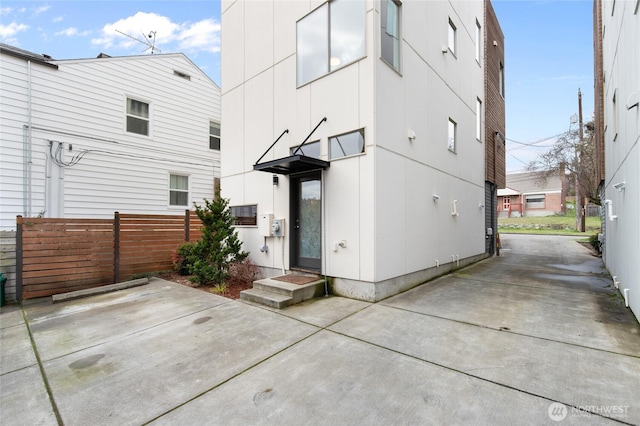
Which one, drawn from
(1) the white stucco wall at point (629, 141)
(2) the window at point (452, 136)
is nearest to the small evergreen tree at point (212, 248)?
(2) the window at point (452, 136)

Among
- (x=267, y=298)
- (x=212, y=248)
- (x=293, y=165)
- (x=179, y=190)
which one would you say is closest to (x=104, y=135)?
(x=179, y=190)

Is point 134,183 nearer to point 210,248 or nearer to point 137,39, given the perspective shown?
point 210,248

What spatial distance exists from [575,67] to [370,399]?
25410 millimetres

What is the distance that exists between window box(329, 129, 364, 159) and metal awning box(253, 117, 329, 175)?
0.96ft

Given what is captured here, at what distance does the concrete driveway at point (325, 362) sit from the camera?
2.18m

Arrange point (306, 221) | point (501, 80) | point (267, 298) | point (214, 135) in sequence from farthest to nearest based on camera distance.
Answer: point (501, 80) → point (214, 135) → point (306, 221) → point (267, 298)

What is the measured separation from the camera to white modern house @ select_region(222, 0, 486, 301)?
17.0 feet

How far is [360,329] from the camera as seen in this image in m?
3.79

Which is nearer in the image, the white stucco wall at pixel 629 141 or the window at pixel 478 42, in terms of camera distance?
the white stucco wall at pixel 629 141

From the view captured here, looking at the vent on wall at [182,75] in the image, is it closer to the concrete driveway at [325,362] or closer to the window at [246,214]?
the window at [246,214]

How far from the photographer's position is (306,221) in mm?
6176

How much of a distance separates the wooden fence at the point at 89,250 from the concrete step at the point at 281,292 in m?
3.43

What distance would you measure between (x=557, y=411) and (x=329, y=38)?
6.33 m

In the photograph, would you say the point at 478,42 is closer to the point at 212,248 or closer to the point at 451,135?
the point at 451,135
